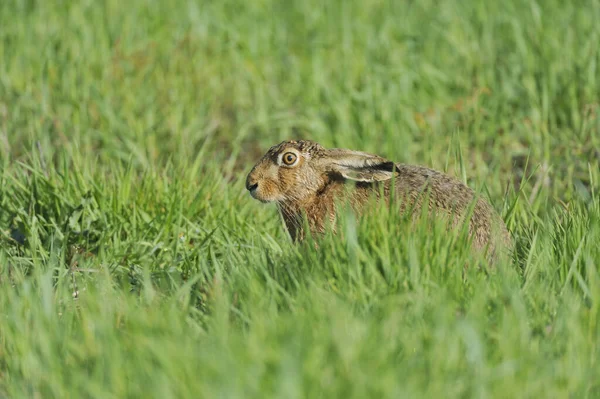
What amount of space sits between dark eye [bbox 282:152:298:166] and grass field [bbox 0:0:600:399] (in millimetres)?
378

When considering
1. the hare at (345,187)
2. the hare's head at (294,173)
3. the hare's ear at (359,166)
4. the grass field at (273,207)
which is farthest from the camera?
the hare's head at (294,173)

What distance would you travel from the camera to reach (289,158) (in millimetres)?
4914

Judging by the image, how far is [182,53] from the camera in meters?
7.24

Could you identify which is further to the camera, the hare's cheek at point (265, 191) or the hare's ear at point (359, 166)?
the hare's cheek at point (265, 191)

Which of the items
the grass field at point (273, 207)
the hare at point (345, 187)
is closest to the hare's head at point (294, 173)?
the hare at point (345, 187)

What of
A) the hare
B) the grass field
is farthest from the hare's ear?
the grass field

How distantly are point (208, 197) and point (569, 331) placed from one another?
243 cm

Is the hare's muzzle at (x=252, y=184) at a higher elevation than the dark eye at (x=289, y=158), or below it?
below

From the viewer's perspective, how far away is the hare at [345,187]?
4305 millimetres

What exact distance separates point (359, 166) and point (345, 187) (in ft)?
0.52

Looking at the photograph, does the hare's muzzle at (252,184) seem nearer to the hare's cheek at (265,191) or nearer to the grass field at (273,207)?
the hare's cheek at (265,191)

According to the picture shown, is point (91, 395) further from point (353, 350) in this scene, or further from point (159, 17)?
point (159, 17)

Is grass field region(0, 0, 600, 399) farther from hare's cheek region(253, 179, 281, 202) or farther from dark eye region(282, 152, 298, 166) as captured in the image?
dark eye region(282, 152, 298, 166)

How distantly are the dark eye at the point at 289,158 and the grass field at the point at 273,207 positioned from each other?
0.38 meters
